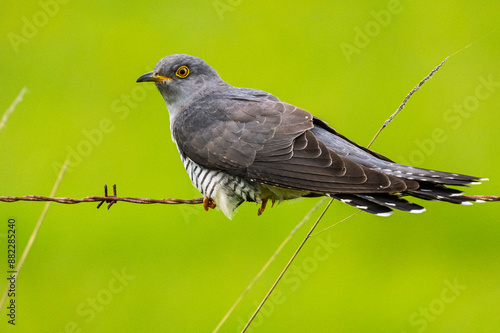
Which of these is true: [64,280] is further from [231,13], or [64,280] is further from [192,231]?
[231,13]

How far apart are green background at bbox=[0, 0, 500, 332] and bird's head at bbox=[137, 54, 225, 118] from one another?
2.23m

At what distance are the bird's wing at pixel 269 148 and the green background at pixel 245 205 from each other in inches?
94.2

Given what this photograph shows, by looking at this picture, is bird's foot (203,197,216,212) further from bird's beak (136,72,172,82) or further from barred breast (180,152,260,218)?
bird's beak (136,72,172,82)

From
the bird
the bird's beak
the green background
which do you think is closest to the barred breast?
the bird

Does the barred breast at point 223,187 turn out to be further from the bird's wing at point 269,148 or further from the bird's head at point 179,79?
the bird's head at point 179,79

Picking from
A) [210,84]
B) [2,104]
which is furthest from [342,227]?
[2,104]

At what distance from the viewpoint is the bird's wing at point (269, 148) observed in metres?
4.01

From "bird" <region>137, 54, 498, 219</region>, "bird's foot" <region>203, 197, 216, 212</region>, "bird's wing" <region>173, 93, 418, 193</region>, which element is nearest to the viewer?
"bird" <region>137, 54, 498, 219</region>

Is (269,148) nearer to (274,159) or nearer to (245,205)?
(274,159)

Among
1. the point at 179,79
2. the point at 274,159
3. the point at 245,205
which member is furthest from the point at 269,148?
the point at 245,205

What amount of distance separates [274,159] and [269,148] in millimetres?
78

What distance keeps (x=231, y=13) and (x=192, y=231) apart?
4096 mm

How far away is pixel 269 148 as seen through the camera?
4254 mm

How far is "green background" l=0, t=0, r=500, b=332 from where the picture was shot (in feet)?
22.7
